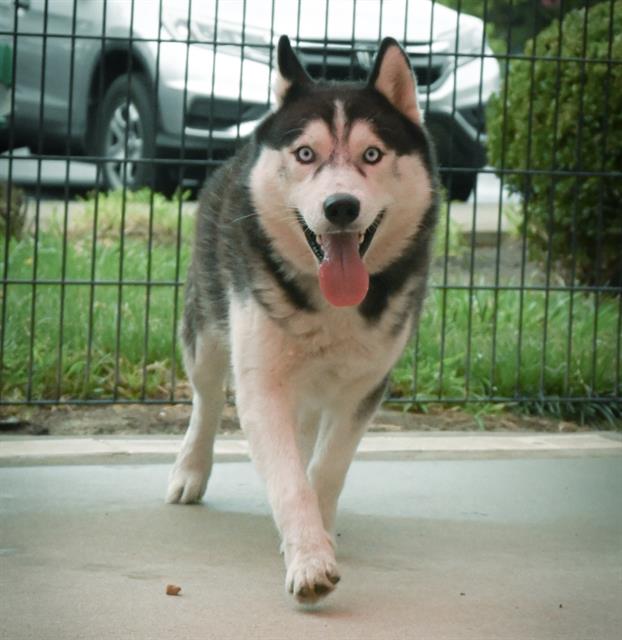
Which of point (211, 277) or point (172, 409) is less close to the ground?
point (211, 277)

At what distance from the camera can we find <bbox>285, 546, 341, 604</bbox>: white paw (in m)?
3.68

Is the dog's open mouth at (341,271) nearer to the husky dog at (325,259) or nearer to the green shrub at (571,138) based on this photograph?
the husky dog at (325,259)

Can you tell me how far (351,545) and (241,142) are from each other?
2054mm

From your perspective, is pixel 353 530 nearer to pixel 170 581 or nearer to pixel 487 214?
pixel 170 581

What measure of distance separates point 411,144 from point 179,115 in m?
4.80

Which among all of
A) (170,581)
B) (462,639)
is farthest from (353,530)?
(462,639)

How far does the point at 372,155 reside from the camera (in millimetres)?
4215

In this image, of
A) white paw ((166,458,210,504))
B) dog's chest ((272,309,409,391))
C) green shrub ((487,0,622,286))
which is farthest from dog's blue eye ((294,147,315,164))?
green shrub ((487,0,622,286))

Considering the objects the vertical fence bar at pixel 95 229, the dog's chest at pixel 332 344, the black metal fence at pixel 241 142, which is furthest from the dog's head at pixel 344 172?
the vertical fence bar at pixel 95 229

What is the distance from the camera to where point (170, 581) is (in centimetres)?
396

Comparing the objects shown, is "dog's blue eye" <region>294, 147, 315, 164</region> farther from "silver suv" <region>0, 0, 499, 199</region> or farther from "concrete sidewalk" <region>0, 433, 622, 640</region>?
"silver suv" <region>0, 0, 499, 199</region>

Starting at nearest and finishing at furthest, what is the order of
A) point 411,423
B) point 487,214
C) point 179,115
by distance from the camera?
point 411,423
point 179,115
point 487,214

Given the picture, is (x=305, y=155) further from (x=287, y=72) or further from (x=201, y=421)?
(x=201, y=421)

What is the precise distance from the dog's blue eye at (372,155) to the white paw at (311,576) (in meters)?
1.18
